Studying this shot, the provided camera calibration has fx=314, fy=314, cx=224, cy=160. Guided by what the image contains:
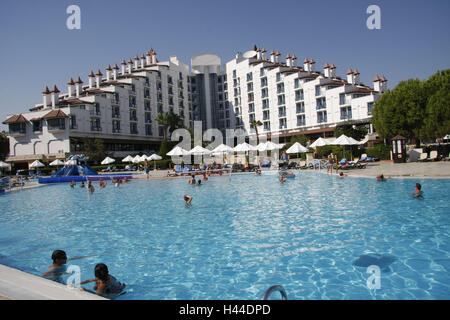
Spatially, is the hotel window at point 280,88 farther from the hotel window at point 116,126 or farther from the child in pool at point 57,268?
the child in pool at point 57,268

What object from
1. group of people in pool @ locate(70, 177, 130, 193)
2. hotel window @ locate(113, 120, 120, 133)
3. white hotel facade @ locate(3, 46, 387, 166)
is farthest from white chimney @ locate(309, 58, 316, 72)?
group of people in pool @ locate(70, 177, 130, 193)

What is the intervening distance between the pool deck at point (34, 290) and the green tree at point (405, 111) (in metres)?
35.9

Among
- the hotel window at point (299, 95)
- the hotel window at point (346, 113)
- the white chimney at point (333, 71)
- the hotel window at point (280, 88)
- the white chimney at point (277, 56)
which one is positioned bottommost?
the hotel window at point (346, 113)

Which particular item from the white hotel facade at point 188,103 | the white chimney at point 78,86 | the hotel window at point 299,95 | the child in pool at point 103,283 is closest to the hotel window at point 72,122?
the white hotel facade at point 188,103

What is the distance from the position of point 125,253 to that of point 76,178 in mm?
27532

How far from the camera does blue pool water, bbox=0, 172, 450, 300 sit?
571cm

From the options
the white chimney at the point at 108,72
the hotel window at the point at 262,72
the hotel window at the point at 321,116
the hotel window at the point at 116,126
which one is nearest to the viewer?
the hotel window at the point at 321,116

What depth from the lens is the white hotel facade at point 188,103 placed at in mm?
50219

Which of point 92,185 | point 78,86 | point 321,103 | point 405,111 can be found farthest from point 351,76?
point 92,185

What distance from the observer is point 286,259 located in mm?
6848

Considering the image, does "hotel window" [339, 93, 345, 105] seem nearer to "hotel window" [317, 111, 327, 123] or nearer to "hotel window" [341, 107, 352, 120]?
"hotel window" [341, 107, 352, 120]

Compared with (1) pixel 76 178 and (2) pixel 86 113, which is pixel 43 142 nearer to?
(2) pixel 86 113

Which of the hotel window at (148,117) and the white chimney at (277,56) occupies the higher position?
the white chimney at (277,56)

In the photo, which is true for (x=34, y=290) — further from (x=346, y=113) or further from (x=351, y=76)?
(x=351, y=76)
